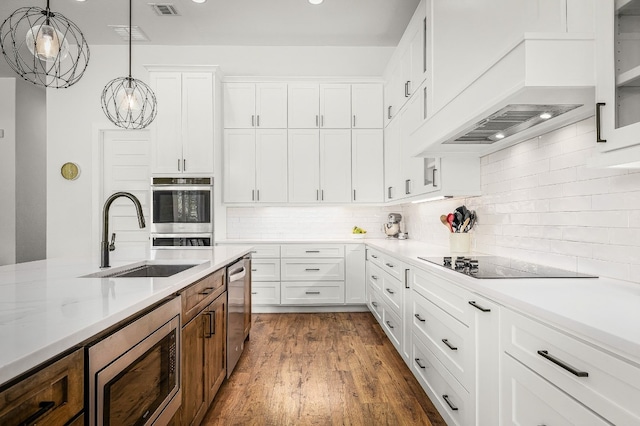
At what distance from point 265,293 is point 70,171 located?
2862 mm

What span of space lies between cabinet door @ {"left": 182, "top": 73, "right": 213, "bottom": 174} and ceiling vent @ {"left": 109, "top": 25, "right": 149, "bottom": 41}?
2.49 feet

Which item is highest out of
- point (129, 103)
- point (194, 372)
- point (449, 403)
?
point (129, 103)

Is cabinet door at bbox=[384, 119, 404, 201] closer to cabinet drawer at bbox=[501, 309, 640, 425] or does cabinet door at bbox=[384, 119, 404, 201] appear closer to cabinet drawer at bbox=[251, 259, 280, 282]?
cabinet drawer at bbox=[251, 259, 280, 282]

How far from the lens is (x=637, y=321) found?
1055mm

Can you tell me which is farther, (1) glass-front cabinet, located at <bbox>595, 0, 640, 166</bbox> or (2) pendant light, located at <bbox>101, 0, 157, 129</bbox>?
(2) pendant light, located at <bbox>101, 0, 157, 129</bbox>

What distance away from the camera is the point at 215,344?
2.40 metres

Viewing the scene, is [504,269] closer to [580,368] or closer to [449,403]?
[449,403]

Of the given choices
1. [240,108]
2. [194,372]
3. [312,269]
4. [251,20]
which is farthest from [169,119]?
[194,372]

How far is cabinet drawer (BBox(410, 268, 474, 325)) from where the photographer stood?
186cm

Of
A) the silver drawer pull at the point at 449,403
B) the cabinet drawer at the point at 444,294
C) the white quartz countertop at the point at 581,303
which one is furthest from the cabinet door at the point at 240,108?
the silver drawer pull at the point at 449,403

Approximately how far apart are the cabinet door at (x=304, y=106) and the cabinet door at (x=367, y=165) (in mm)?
532

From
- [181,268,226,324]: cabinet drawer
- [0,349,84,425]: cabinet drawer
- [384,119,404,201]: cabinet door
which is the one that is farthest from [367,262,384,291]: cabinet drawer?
[0,349,84,425]: cabinet drawer

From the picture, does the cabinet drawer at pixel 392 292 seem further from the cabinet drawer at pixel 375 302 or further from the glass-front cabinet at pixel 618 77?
the glass-front cabinet at pixel 618 77

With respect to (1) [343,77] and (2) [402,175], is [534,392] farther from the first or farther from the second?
(1) [343,77]
